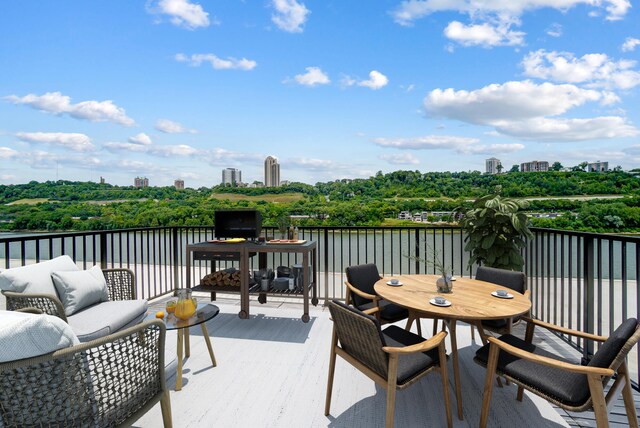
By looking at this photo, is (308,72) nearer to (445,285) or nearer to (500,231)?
(500,231)

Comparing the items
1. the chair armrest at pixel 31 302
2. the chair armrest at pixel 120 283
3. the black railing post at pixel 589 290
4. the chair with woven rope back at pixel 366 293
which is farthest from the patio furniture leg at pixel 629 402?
the chair armrest at pixel 120 283

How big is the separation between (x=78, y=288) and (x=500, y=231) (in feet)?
14.5

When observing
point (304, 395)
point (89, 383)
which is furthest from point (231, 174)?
point (89, 383)

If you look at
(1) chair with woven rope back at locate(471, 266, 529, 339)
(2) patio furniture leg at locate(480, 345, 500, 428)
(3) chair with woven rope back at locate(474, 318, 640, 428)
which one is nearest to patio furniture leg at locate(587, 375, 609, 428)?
(3) chair with woven rope back at locate(474, 318, 640, 428)

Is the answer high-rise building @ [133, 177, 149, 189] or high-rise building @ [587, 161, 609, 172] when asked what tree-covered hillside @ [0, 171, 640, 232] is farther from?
high-rise building @ [133, 177, 149, 189]

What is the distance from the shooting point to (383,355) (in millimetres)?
1600

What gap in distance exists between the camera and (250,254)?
407 cm

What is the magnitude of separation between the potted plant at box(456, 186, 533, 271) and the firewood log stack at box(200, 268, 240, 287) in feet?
10.2

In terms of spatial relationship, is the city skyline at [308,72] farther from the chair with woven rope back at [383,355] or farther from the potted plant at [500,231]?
the chair with woven rope back at [383,355]

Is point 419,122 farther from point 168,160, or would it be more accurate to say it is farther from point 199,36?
point 168,160

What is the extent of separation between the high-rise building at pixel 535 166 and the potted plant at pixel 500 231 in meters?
6.76

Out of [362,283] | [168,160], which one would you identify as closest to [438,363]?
[362,283]

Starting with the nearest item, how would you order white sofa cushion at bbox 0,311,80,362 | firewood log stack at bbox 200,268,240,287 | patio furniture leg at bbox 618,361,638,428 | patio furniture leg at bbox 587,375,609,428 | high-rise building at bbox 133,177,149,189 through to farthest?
white sofa cushion at bbox 0,311,80,362 < patio furniture leg at bbox 587,375,609,428 < patio furniture leg at bbox 618,361,638,428 < firewood log stack at bbox 200,268,240,287 < high-rise building at bbox 133,177,149,189

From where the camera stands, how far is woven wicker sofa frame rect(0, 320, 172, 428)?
1124 mm
